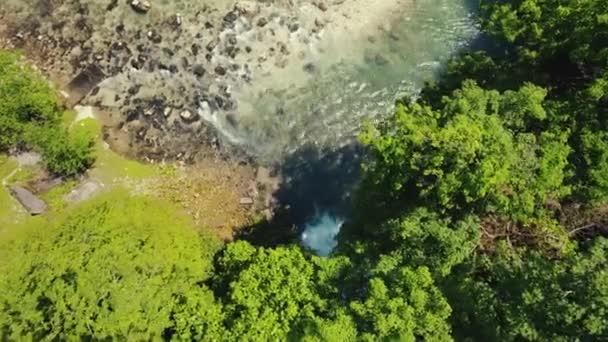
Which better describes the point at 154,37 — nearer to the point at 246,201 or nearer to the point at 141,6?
the point at 141,6

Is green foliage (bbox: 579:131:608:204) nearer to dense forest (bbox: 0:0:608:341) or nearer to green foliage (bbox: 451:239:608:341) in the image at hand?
dense forest (bbox: 0:0:608:341)

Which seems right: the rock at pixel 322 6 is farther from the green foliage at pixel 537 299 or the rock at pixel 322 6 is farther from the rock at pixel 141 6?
the green foliage at pixel 537 299

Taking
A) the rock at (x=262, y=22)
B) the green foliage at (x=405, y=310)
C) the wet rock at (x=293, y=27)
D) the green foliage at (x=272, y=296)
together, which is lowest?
the green foliage at (x=272, y=296)

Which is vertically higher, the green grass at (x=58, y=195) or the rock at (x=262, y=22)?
the rock at (x=262, y=22)

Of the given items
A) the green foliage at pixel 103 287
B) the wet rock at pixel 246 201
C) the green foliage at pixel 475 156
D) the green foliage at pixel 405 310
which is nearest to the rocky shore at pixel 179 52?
the wet rock at pixel 246 201

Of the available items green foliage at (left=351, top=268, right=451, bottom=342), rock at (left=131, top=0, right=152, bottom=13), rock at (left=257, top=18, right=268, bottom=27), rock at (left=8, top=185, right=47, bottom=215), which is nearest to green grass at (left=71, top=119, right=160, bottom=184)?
rock at (left=8, top=185, right=47, bottom=215)

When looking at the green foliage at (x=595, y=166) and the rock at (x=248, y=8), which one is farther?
the rock at (x=248, y=8)

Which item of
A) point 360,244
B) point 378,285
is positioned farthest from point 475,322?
point 360,244

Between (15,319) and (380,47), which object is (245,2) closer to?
(380,47)
